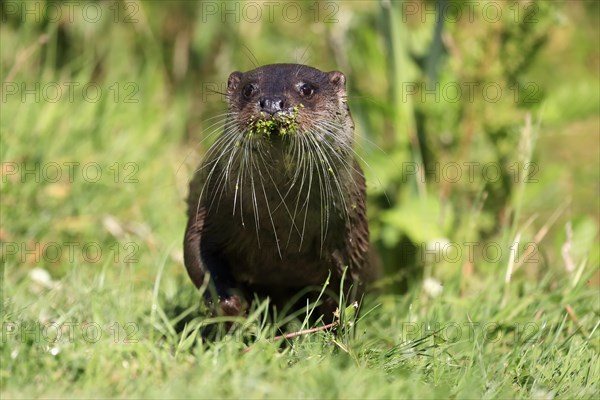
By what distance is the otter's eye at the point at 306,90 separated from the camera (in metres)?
3.18

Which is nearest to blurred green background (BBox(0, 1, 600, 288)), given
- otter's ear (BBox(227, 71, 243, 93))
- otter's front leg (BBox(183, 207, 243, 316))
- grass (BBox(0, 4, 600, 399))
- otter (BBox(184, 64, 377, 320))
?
grass (BBox(0, 4, 600, 399))

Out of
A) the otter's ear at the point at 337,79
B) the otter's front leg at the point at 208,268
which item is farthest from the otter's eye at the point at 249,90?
the otter's front leg at the point at 208,268

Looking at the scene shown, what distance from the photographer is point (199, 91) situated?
6.49 m

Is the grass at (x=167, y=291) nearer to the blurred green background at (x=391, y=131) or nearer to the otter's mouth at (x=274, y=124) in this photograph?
the blurred green background at (x=391, y=131)

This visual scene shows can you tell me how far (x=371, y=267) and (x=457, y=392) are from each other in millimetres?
1205

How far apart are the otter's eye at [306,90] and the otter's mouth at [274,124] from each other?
18cm

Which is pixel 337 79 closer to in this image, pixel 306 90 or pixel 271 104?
pixel 306 90

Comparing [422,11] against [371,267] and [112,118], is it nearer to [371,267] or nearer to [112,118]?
[112,118]

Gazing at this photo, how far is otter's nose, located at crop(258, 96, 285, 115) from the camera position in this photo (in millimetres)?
2949

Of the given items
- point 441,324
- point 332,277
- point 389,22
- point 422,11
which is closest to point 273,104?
point 332,277

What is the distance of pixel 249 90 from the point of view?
125 inches

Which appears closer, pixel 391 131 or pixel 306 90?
pixel 306 90

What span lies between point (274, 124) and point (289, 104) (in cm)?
9

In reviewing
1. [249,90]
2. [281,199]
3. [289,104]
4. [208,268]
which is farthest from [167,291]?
[289,104]
